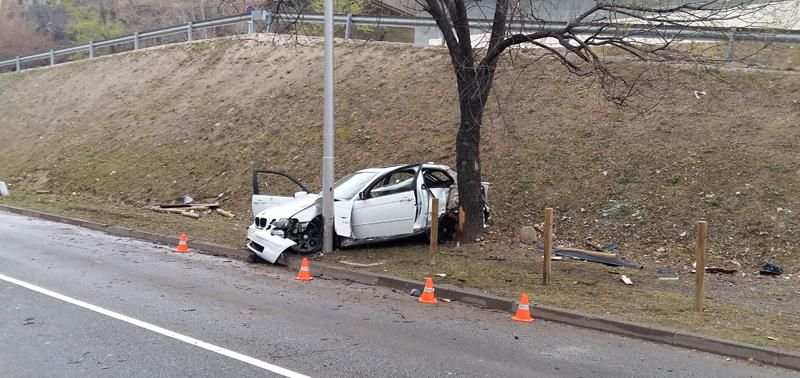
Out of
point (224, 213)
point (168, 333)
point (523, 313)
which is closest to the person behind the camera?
point (168, 333)

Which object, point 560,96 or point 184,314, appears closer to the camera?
point 184,314

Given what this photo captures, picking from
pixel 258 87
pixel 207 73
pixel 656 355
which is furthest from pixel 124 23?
pixel 656 355

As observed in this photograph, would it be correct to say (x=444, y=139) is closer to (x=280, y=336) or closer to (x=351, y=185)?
(x=351, y=185)

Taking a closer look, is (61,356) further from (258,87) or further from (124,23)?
(124,23)

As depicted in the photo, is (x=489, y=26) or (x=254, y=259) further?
(x=489, y=26)

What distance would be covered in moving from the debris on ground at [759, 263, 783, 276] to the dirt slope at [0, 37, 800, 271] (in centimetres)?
33

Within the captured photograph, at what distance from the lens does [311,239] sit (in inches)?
434

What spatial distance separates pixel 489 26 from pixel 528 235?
3.89 meters

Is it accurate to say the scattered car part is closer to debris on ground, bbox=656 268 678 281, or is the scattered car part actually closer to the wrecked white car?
debris on ground, bbox=656 268 678 281

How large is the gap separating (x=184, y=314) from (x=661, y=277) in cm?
668

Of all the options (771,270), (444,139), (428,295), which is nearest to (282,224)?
(428,295)

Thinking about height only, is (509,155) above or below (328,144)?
below

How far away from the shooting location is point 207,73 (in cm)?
2488

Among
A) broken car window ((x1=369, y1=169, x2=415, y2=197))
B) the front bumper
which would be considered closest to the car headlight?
the front bumper
